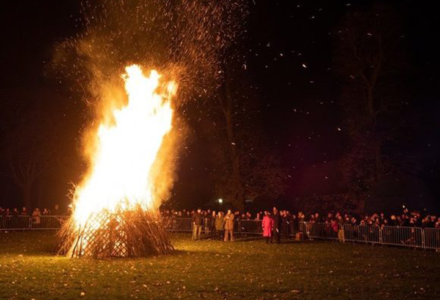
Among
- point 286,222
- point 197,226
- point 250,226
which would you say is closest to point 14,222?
point 197,226

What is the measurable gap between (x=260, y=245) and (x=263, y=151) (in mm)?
13631

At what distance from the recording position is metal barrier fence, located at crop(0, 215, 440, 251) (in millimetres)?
20297

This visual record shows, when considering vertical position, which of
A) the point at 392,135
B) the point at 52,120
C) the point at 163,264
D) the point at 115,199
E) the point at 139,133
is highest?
the point at 52,120

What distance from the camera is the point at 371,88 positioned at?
96.3ft

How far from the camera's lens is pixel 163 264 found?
15.8 meters

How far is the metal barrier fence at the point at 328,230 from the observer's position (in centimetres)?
2030

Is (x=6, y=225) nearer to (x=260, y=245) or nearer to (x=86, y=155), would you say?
(x=86, y=155)

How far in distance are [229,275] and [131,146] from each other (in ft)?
24.7

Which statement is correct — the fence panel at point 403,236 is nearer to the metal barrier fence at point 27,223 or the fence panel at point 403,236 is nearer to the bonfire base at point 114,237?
the bonfire base at point 114,237

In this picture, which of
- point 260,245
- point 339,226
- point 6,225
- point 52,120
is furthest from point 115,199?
point 52,120

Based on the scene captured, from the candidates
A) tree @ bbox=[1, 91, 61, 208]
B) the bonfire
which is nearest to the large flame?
the bonfire

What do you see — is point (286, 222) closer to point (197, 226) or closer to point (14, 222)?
point (197, 226)

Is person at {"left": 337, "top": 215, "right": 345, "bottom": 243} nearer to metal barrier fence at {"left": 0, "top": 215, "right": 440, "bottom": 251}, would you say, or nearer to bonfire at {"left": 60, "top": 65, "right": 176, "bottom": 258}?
metal barrier fence at {"left": 0, "top": 215, "right": 440, "bottom": 251}

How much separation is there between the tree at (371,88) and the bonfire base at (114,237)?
570 inches
